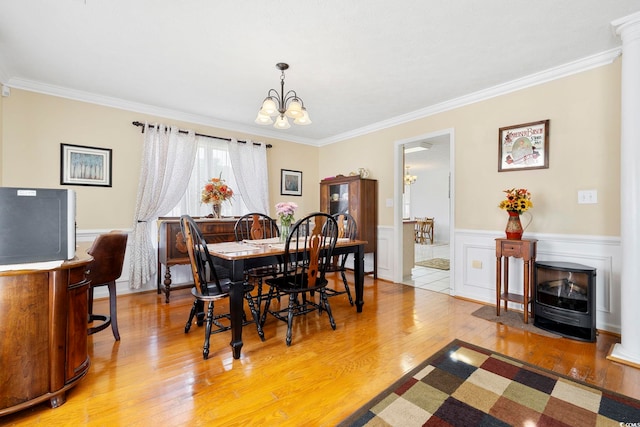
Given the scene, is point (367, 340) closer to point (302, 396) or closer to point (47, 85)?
point (302, 396)

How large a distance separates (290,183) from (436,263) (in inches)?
131

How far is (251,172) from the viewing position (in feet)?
15.2

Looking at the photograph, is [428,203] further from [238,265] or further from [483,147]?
[238,265]

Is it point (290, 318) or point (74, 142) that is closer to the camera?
point (290, 318)

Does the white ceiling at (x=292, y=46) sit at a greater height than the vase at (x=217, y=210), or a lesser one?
greater

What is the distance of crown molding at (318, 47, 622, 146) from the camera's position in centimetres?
260

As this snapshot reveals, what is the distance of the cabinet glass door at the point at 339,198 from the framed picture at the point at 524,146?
7.13ft

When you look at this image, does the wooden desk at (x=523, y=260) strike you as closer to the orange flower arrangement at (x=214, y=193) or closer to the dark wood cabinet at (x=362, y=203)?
the dark wood cabinet at (x=362, y=203)

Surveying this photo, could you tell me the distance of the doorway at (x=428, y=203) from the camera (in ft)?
13.8

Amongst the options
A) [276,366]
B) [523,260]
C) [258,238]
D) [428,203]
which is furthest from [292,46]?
[428,203]

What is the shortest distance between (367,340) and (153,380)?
155cm

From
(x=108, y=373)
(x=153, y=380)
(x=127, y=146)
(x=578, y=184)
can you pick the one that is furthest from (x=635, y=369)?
(x=127, y=146)

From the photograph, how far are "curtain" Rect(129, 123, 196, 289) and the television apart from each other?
2.21m

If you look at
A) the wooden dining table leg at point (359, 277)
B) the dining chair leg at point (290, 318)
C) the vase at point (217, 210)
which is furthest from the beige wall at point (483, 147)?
the dining chair leg at point (290, 318)
